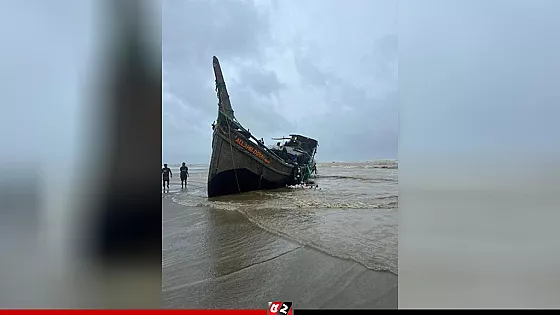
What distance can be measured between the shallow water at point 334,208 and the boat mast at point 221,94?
279 millimetres

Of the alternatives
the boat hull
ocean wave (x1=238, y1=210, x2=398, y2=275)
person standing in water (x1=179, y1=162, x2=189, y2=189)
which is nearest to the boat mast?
the boat hull

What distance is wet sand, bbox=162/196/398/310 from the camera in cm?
159

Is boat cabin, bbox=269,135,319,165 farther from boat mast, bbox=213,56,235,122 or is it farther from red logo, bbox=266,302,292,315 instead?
red logo, bbox=266,302,292,315

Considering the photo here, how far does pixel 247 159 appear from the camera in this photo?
1.87 m

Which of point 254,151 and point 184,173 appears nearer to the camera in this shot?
point 184,173

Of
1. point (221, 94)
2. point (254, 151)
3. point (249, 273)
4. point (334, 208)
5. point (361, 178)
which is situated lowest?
point (249, 273)

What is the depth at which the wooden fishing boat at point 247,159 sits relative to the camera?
1.74 meters

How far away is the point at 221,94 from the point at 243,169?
393 mm

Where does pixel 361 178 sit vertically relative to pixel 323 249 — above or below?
above
